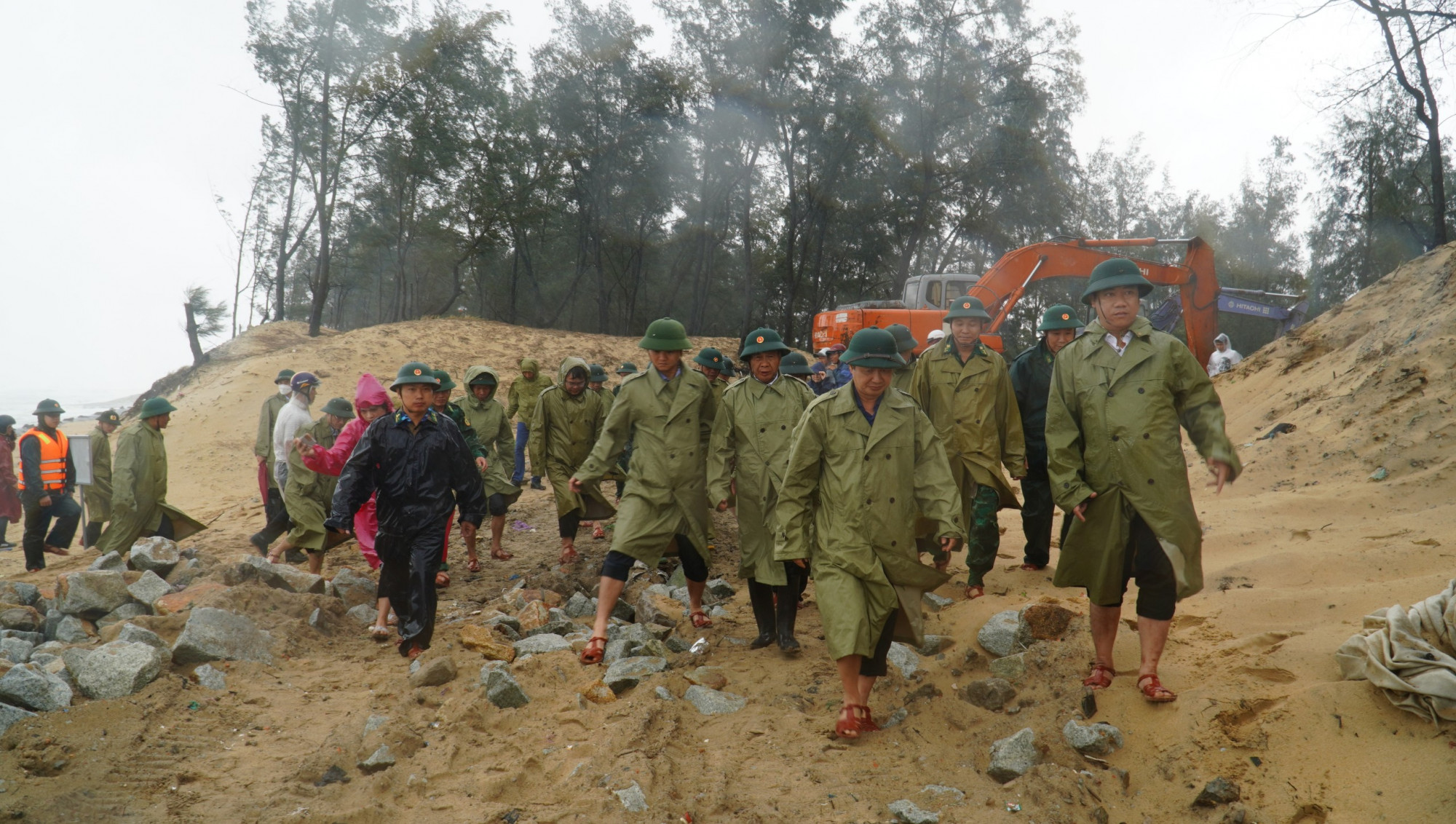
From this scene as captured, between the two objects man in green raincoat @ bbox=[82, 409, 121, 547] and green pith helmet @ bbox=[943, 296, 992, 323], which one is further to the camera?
man in green raincoat @ bbox=[82, 409, 121, 547]

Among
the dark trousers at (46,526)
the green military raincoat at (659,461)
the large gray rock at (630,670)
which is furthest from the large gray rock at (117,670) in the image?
the dark trousers at (46,526)

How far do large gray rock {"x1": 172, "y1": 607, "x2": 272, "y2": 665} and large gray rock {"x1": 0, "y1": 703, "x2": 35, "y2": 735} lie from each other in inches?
33.2

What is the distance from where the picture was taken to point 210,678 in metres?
4.29

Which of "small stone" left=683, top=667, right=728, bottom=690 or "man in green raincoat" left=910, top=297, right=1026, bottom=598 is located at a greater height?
"man in green raincoat" left=910, top=297, right=1026, bottom=598

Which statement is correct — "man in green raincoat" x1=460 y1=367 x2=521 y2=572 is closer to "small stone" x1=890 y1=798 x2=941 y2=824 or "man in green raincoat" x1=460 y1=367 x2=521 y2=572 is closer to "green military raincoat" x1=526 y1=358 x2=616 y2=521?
"green military raincoat" x1=526 y1=358 x2=616 y2=521

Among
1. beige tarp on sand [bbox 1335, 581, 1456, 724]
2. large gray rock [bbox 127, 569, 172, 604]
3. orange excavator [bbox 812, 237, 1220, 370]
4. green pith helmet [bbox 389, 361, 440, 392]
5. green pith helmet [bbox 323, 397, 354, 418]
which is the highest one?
orange excavator [bbox 812, 237, 1220, 370]

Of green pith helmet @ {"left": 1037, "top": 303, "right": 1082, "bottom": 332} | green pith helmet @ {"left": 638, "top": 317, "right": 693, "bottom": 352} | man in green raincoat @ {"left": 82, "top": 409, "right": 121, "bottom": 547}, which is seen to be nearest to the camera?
green pith helmet @ {"left": 638, "top": 317, "right": 693, "bottom": 352}

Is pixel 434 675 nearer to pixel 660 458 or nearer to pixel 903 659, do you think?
pixel 660 458

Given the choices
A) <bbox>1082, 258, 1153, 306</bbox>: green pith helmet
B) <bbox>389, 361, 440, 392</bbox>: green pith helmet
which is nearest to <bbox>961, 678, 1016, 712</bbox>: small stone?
<bbox>1082, 258, 1153, 306</bbox>: green pith helmet

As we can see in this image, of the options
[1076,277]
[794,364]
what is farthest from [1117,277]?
[1076,277]

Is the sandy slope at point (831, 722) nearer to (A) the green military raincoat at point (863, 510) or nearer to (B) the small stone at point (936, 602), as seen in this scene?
(B) the small stone at point (936, 602)

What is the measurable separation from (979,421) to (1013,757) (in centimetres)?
232

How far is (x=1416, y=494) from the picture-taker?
18.0 ft

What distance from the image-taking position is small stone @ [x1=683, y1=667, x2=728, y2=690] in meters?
4.35
